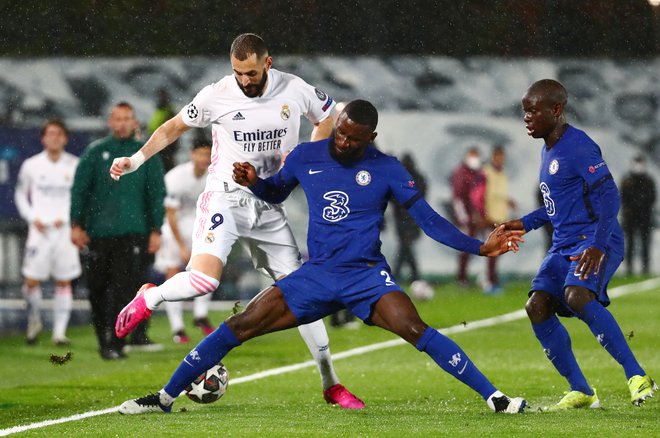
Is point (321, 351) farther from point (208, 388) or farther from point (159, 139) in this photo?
point (159, 139)

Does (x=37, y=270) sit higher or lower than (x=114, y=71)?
lower

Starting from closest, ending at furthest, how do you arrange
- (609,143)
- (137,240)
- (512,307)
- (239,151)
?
(239,151) → (137,240) → (512,307) → (609,143)

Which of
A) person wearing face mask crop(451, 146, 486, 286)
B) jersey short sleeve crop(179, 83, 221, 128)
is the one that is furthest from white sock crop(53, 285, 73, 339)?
person wearing face mask crop(451, 146, 486, 286)

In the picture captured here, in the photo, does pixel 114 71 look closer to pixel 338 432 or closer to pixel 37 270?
pixel 37 270

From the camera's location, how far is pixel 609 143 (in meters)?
26.3

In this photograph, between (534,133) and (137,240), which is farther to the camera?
(137,240)

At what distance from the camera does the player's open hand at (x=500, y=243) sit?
742cm

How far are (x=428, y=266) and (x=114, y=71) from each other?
6455 mm

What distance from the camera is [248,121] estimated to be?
8672mm

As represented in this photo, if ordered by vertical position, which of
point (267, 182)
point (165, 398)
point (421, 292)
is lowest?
point (421, 292)

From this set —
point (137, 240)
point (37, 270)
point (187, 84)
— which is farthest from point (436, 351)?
point (187, 84)

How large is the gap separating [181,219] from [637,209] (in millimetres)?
12417

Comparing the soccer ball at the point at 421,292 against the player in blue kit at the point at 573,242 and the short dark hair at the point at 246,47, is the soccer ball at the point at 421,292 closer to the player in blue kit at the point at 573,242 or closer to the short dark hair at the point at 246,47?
the player in blue kit at the point at 573,242

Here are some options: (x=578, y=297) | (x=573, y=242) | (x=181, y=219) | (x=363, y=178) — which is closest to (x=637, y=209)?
(x=181, y=219)
